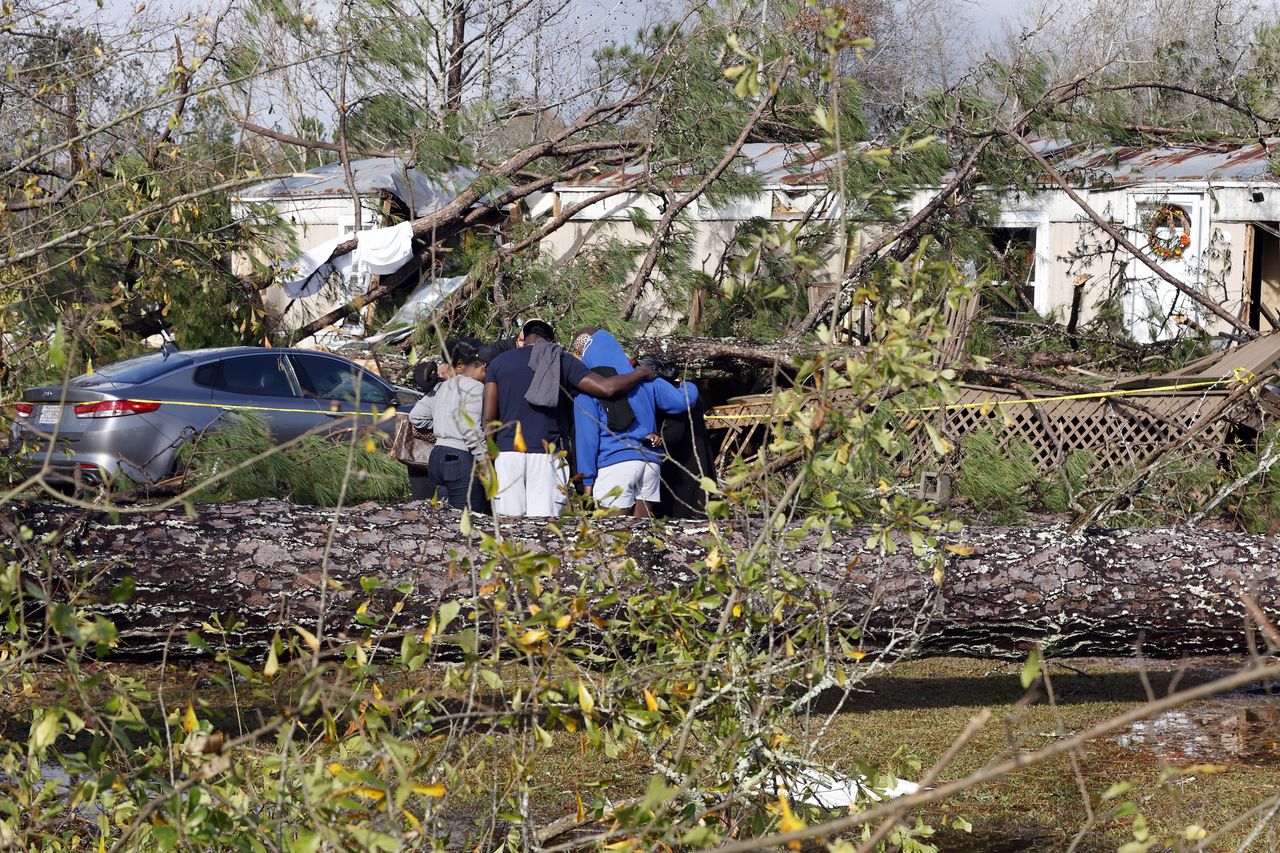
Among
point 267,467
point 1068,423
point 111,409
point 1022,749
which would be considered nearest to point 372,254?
point 111,409

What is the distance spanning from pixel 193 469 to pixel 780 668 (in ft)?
18.2

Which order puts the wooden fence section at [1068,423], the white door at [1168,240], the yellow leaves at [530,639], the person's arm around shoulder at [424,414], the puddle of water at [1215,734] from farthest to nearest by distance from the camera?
1. the white door at [1168,240]
2. the wooden fence section at [1068,423]
3. the person's arm around shoulder at [424,414]
4. the puddle of water at [1215,734]
5. the yellow leaves at [530,639]

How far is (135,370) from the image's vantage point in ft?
28.3

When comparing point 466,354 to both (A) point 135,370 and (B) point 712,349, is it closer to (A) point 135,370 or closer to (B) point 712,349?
(B) point 712,349

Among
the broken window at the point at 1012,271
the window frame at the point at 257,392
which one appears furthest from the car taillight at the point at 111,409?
the broken window at the point at 1012,271

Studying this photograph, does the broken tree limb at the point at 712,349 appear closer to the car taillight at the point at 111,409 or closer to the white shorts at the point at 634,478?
the white shorts at the point at 634,478

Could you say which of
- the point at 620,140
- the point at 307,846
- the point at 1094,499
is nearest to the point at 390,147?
the point at 620,140

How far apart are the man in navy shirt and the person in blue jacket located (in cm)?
9

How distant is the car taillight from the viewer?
8.30m

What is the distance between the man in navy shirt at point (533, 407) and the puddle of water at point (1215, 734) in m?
2.81

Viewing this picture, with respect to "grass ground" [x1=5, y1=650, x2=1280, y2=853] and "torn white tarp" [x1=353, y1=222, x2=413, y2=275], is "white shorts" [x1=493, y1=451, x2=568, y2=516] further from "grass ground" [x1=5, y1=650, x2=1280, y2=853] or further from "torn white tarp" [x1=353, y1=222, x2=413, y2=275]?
"torn white tarp" [x1=353, y1=222, x2=413, y2=275]

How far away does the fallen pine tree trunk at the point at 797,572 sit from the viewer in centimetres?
452

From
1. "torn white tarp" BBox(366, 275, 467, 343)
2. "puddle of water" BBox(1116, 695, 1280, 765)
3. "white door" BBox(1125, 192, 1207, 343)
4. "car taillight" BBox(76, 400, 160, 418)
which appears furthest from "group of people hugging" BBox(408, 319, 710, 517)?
"white door" BBox(1125, 192, 1207, 343)

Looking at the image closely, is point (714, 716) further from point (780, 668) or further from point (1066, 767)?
point (1066, 767)
